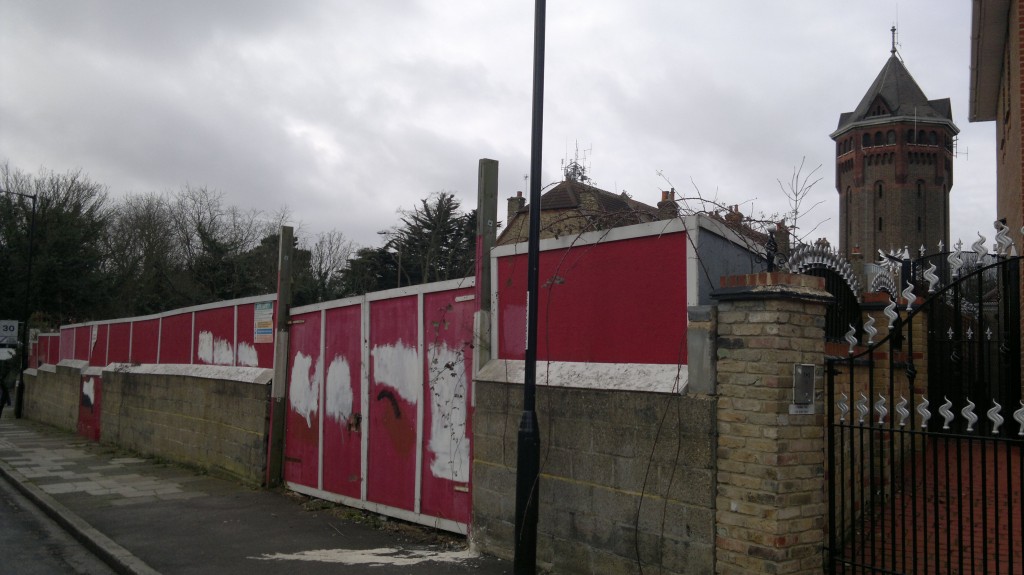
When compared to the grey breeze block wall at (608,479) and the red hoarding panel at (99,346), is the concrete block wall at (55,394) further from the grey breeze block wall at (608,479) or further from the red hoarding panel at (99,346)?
the grey breeze block wall at (608,479)

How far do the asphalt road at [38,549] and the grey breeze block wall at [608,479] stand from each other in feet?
12.9

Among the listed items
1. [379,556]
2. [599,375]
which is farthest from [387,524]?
[599,375]

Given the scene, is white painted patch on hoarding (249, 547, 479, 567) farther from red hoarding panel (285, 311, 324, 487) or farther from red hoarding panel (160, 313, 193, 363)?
red hoarding panel (160, 313, 193, 363)

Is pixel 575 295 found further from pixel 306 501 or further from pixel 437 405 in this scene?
pixel 306 501

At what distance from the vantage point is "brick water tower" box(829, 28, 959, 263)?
208ft

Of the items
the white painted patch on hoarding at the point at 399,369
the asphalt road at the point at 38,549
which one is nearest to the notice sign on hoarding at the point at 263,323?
the white painted patch on hoarding at the point at 399,369

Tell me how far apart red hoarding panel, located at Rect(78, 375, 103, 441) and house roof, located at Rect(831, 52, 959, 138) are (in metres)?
61.0

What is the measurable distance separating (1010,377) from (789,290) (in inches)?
74.7

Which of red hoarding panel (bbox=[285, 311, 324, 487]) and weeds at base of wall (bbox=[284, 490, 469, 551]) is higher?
red hoarding panel (bbox=[285, 311, 324, 487])

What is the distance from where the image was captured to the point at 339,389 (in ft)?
34.1

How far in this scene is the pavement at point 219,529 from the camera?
7.33 meters

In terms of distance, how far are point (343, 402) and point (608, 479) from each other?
499 centimetres

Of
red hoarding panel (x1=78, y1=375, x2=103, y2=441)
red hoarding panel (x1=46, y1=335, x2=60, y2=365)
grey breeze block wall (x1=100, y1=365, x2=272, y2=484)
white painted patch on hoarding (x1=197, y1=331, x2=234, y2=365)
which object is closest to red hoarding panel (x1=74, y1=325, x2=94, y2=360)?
red hoarding panel (x1=78, y1=375, x2=103, y2=441)

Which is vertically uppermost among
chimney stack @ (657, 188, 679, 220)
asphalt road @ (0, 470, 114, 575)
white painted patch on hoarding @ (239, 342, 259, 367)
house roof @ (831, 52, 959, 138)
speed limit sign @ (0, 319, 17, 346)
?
house roof @ (831, 52, 959, 138)
